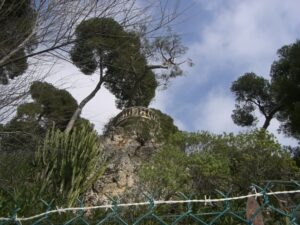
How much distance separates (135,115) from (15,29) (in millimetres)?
12096

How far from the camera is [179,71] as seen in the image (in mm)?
17500

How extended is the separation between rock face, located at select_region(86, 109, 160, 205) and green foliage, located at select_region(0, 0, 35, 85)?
7.66 metres

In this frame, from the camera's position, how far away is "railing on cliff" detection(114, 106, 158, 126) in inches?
625

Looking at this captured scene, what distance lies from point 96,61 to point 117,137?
423 inches

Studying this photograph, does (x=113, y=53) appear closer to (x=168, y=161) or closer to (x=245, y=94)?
(x=168, y=161)

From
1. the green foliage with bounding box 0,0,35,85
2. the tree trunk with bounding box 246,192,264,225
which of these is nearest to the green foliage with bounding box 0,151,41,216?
the green foliage with bounding box 0,0,35,85

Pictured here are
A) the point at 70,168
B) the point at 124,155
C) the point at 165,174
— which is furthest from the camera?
the point at 124,155

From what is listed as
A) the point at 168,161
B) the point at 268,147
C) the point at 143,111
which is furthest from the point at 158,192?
the point at 143,111

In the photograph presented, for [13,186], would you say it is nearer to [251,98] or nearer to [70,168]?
[70,168]

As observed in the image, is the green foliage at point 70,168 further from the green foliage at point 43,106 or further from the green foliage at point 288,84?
the green foliage at point 288,84

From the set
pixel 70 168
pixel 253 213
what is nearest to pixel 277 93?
pixel 70 168

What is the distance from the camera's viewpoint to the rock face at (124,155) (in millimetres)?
12461

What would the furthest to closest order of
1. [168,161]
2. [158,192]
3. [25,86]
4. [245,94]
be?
[245,94], [168,161], [158,192], [25,86]

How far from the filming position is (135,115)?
15852mm
